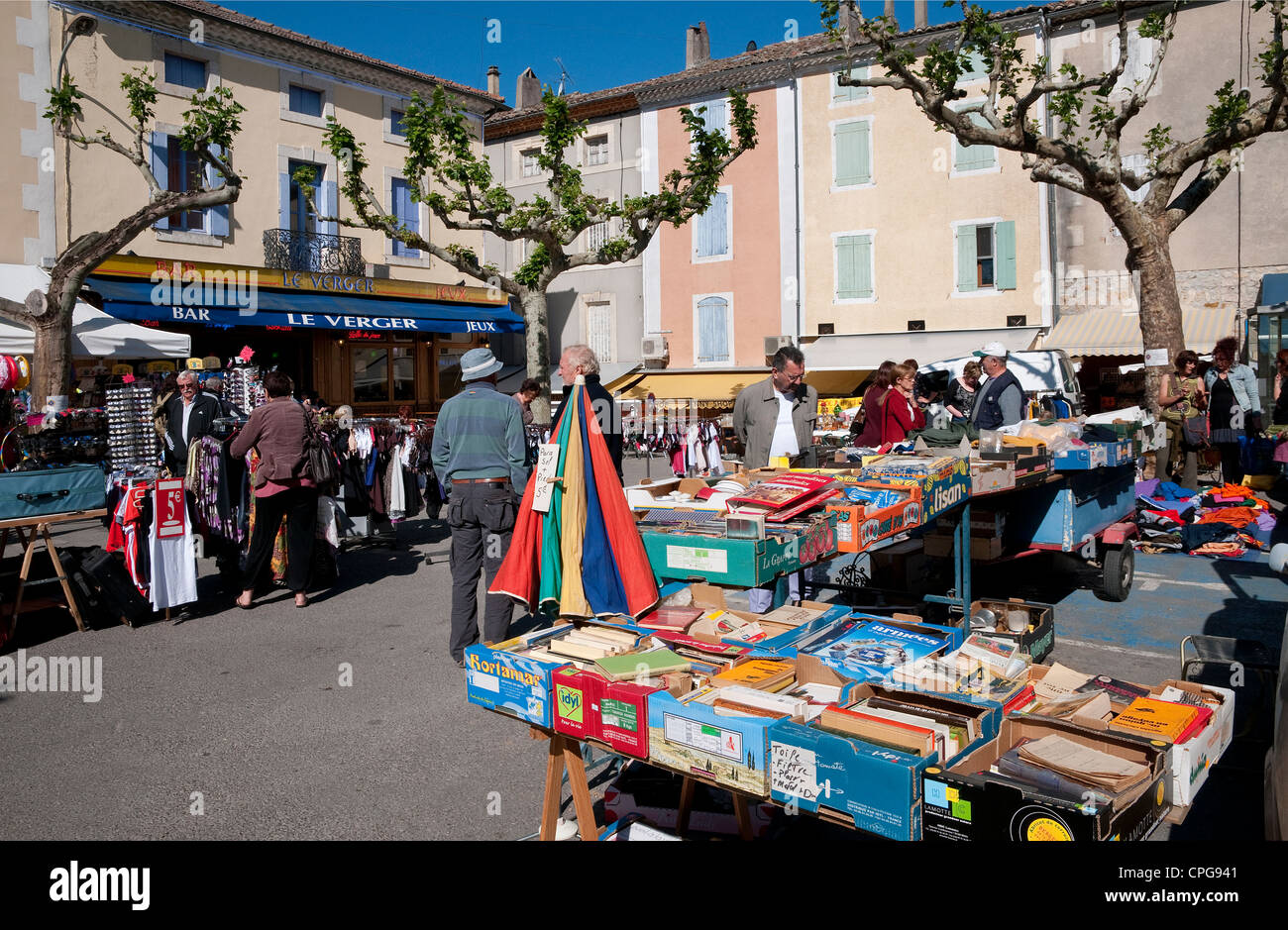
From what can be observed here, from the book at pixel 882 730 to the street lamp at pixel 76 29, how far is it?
65.2ft

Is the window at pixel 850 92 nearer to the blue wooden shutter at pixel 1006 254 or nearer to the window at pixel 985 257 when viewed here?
the window at pixel 985 257

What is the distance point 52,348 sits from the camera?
38.0 ft

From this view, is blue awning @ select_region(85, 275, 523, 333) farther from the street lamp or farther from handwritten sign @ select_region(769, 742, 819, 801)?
handwritten sign @ select_region(769, 742, 819, 801)

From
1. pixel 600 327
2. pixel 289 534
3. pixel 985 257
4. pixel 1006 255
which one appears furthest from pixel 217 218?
pixel 1006 255

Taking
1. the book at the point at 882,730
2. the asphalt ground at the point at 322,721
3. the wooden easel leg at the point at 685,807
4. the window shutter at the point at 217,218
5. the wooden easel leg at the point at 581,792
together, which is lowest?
the asphalt ground at the point at 322,721

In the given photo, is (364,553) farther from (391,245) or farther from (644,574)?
(391,245)

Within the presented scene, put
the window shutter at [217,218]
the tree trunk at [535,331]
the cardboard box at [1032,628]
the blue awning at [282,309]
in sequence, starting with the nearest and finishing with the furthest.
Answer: the cardboard box at [1032,628] < the tree trunk at [535,331] < the blue awning at [282,309] < the window shutter at [217,218]

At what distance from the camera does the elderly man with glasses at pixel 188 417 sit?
8.15 m

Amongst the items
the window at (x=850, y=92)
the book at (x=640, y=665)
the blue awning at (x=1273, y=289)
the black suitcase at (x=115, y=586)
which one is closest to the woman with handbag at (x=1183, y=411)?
the blue awning at (x=1273, y=289)

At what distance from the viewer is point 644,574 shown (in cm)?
367

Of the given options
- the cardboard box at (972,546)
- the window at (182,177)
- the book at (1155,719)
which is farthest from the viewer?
the window at (182,177)

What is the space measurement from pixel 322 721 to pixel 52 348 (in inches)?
355

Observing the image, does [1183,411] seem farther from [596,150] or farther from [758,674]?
[596,150]
